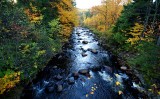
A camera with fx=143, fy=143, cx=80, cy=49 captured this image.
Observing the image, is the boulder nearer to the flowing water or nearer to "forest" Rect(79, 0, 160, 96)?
the flowing water

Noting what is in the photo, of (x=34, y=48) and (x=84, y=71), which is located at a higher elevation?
(x=34, y=48)

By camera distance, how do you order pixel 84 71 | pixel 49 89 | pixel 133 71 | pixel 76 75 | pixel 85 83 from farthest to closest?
pixel 133 71, pixel 84 71, pixel 76 75, pixel 85 83, pixel 49 89

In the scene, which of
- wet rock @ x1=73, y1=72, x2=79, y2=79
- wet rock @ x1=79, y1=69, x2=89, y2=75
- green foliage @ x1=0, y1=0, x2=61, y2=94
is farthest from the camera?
wet rock @ x1=79, y1=69, x2=89, y2=75

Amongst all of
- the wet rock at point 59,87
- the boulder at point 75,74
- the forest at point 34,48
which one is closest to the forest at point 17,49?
the forest at point 34,48

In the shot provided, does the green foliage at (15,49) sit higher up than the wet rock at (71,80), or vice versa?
the green foliage at (15,49)

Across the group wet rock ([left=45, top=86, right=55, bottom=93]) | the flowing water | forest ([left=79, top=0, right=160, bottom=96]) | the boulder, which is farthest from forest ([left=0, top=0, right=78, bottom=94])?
forest ([left=79, top=0, right=160, bottom=96])

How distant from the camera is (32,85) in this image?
1048 centimetres

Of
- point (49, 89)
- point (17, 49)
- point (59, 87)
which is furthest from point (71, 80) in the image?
point (17, 49)

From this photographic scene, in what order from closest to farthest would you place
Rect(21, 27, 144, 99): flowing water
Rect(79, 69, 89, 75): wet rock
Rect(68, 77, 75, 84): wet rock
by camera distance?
Rect(21, 27, 144, 99): flowing water → Rect(68, 77, 75, 84): wet rock → Rect(79, 69, 89, 75): wet rock

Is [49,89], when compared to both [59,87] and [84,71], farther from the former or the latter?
[84,71]

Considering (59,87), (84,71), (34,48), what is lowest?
(59,87)

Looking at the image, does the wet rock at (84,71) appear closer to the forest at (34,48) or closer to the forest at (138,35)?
the forest at (34,48)

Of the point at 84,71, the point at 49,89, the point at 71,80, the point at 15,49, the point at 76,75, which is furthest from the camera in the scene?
the point at 84,71

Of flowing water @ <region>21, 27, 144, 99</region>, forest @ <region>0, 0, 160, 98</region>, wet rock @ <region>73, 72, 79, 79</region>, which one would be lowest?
flowing water @ <region>21, 27, 144, 99</region>
